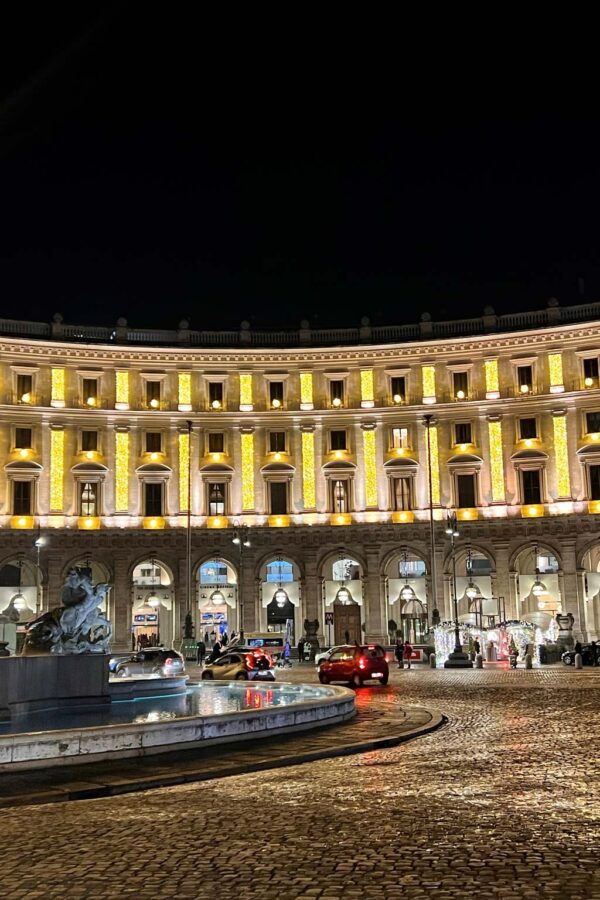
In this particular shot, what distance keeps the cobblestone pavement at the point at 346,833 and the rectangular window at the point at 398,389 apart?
155 ft

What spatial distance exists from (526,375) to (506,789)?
51.1m

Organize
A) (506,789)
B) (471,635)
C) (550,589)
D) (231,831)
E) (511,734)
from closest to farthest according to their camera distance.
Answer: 1. (231,831)
2. (506,789)
3. (511,734)
4. (471,635)
5. (550,589)

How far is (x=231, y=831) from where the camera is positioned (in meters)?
9.96

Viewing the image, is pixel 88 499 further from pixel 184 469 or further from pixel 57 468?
pixel 184 469

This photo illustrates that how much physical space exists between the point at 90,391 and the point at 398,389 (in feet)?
62.2

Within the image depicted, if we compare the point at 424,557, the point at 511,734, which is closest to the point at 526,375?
the point at 424,557

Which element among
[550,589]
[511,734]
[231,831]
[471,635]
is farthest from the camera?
[550,589]

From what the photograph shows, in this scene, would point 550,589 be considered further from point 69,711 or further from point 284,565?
point 69,711

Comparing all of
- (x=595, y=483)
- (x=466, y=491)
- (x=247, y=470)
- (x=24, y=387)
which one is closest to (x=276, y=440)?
(x=247, y=470)

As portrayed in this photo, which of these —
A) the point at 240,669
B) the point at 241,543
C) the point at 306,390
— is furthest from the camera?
the point at 306,390

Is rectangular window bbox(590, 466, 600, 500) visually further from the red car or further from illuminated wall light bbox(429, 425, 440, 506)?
the red car

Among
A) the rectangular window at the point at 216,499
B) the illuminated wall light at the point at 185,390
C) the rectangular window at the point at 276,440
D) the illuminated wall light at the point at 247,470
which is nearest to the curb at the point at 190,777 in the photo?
the illuminated wall light at the point at 247,470

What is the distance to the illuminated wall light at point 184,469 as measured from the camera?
61.5 metres

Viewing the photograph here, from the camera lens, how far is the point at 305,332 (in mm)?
64062
